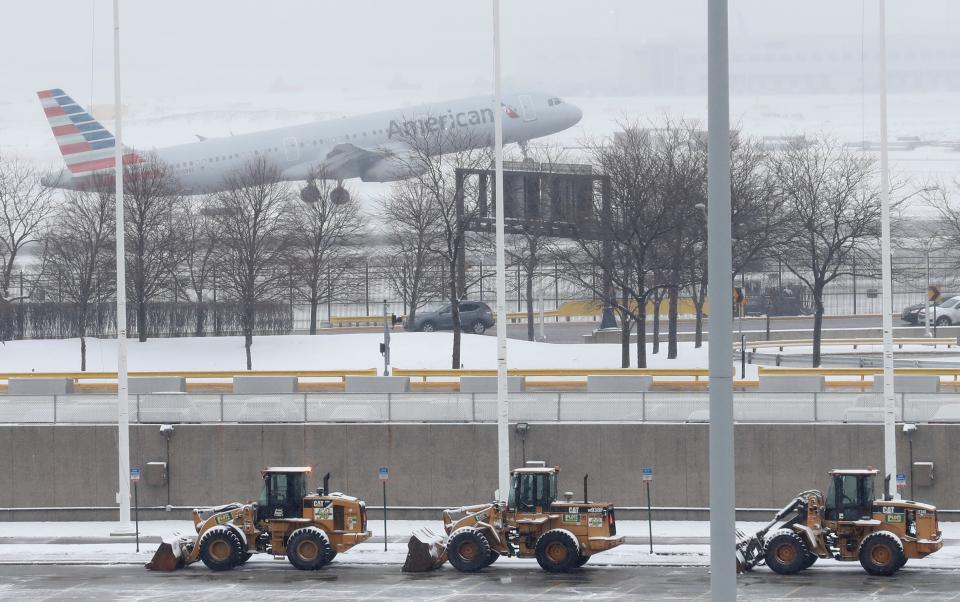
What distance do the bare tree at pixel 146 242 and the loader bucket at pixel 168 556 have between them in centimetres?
3290

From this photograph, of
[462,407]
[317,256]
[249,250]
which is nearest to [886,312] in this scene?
[462,407]

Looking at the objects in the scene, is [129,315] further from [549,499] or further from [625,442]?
[549,499]

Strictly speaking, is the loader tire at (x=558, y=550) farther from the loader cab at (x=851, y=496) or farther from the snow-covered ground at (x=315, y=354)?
the snow-covered ground at (x=315, y=354)

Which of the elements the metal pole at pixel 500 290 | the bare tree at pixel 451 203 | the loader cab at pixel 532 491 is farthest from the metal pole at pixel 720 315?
the bare tree at pixel 451 203

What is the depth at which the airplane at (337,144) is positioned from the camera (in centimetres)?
8556

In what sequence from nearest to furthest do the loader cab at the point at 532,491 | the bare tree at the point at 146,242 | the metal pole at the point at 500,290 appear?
the loader cab at the point at 532,491 → the metal pole at the point at 500,290 → the bare tree at the point at 146,242

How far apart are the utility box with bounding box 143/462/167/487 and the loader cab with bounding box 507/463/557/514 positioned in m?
10.4

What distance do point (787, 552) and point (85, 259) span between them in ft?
136

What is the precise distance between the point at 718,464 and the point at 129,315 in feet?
183

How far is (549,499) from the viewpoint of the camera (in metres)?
24.6

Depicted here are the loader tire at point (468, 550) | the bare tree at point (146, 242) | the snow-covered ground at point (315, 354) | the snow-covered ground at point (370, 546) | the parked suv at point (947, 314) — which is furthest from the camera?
the parked suv at point (947, 314)

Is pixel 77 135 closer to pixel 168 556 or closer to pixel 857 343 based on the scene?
pixel 857 343

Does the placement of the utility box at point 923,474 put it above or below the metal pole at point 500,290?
below

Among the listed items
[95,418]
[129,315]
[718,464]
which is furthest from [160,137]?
[718,464]
